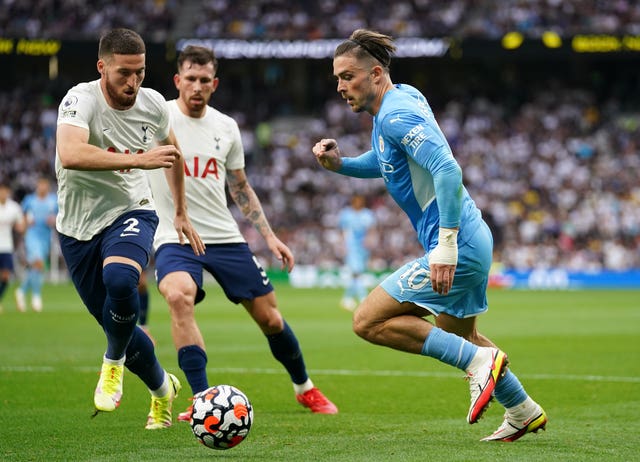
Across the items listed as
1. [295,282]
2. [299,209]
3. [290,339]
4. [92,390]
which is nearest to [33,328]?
[92,390]

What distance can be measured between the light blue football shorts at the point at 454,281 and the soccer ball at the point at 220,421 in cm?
116

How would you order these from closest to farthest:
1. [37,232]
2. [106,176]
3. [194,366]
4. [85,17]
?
[106,176] → [194,366] → [37,232] → [85,17]

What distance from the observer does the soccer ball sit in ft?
20.1

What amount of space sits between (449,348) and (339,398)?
308 centimetres

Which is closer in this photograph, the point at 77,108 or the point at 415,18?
the point at 77,108

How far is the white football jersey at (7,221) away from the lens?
20047mm

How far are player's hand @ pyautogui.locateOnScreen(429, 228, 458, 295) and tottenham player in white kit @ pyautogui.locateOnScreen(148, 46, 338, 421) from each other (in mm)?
2167

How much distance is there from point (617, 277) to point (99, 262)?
1128 inches

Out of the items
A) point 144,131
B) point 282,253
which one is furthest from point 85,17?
point 144,131

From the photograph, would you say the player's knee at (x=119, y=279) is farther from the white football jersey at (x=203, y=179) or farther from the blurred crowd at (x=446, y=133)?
the blurred crowd at (x=446, y=133)

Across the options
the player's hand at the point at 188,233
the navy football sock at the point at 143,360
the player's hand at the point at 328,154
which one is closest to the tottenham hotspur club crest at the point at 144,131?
the player's hand at the point at 188,233

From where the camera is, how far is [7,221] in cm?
2012

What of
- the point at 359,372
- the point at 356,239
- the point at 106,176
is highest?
the point at 106,176

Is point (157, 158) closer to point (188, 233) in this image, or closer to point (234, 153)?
point (188, 233)
